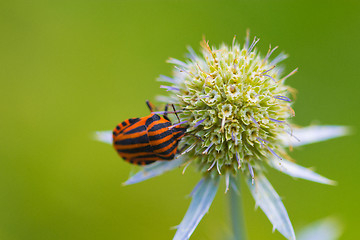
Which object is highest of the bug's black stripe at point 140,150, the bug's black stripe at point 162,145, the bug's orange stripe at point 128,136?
the bug's orange stripe at point 128,136

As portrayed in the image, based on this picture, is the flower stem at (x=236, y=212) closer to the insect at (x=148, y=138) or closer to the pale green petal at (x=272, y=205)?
the pale green petal at (x=272, y=205)

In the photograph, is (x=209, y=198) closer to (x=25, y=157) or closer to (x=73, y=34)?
(x=25, y=157)

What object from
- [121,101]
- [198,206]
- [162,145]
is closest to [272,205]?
[198,206]

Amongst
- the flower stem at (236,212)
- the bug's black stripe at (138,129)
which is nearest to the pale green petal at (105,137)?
the bug's black stripe at (138,129)

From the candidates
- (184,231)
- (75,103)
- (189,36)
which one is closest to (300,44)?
(189,36)

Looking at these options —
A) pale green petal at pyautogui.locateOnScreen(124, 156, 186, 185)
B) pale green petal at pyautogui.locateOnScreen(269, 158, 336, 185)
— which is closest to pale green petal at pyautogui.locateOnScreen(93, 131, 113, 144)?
pale green petal at pyautogui.locateOnScreen(124, 156, 186, 185)

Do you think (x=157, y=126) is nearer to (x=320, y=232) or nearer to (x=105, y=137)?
(x=105, y=137)
